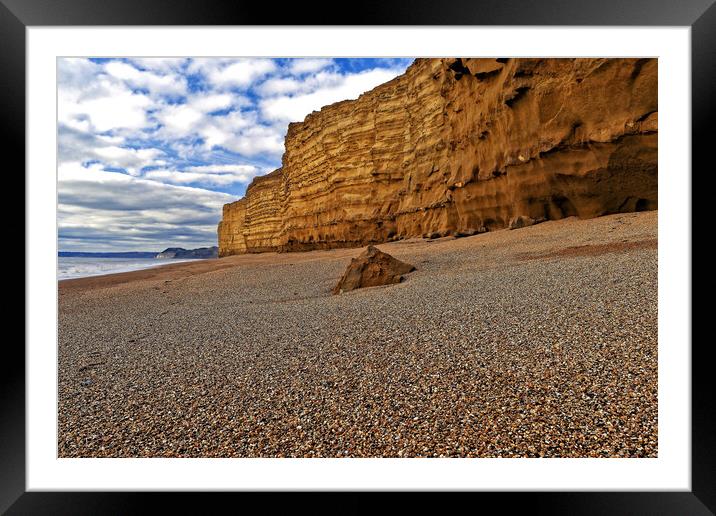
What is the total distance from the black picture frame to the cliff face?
10851 mm

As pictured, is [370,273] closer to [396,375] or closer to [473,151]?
[396,375]

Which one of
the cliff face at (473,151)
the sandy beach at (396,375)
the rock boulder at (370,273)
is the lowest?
the sandy beach at (396,375)

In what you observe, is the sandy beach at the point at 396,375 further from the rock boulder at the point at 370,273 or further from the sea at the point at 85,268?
the sea at the point at 85,268

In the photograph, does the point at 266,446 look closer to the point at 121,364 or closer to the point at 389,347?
the point at 389,347

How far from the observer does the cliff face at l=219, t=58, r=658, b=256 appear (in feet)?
36.0
